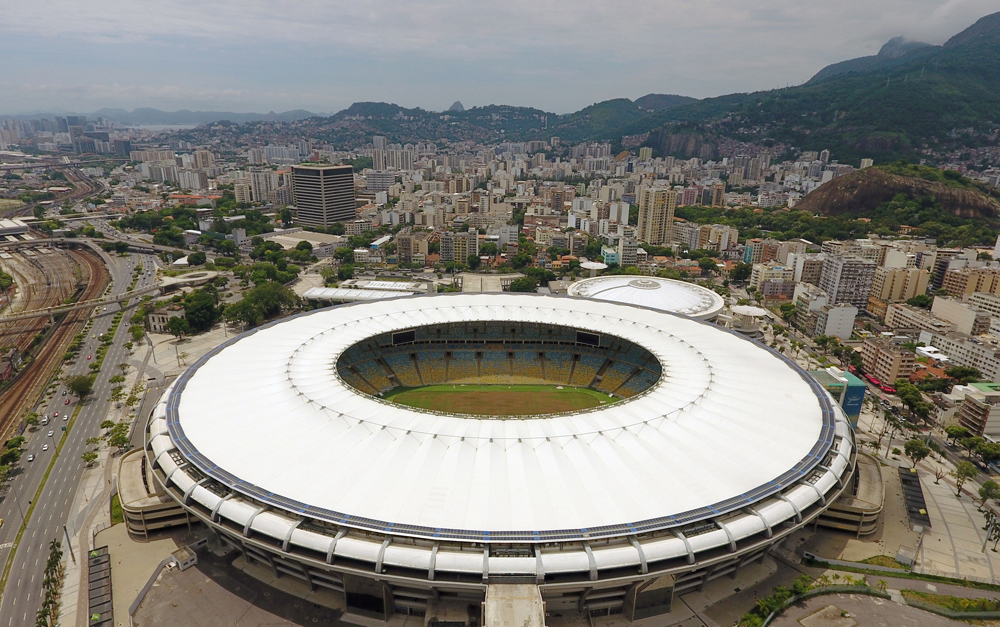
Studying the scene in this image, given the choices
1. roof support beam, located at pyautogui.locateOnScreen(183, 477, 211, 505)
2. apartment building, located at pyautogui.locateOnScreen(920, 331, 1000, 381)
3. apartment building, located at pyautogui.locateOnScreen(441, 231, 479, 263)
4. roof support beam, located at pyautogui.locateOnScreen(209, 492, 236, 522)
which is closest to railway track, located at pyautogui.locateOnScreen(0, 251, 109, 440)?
roof support beam, located at pyautogui.locateOnScreen(183, 477, 211, 505)

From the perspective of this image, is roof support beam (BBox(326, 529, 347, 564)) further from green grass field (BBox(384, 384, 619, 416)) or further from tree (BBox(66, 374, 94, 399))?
tree (BBox(66, 374, 94, 399))

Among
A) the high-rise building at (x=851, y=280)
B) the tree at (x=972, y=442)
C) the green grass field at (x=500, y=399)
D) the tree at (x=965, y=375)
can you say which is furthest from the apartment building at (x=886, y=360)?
the green grass field at (x=500, y=399)

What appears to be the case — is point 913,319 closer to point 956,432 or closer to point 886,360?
point 886,360

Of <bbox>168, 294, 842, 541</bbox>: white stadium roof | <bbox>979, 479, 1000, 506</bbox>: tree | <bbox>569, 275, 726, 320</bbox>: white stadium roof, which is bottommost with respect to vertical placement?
<bbox>979, 479, 1000, 506</bbox>: tree

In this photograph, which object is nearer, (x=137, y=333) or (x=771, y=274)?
(x=137, y=333)

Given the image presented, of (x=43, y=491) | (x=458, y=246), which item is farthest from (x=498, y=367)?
(x=458, y=246)

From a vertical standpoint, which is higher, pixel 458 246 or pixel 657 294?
pixel 657 294

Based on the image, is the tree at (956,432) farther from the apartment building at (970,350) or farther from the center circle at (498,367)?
the center circle at (498,367)
